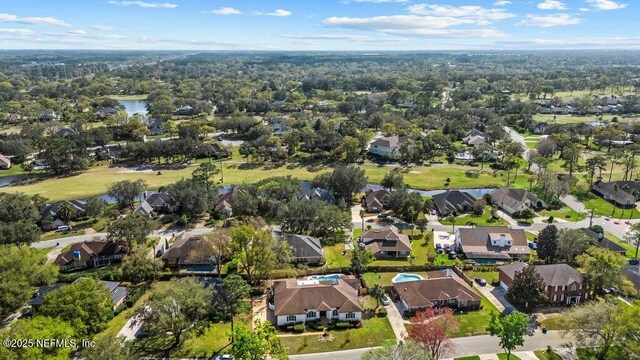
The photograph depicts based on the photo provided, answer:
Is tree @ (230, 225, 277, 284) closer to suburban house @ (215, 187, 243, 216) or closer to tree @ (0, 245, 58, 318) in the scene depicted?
tree @ (0, 245, 58, 318)

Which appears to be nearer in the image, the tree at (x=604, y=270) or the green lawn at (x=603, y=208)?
the tree at (x=604, y=270)

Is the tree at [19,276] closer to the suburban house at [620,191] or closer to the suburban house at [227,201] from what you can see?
the suburban house at [227,201]

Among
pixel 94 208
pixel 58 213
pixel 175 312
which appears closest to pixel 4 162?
pixel 58 213

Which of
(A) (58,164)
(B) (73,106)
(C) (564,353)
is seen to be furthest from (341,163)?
(B) (73,106)

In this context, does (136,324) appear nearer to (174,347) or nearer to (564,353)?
(174,347)

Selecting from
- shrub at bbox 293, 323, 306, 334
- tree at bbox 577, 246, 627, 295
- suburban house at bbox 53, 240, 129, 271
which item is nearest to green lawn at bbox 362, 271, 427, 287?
shrub at bbox 293, 323, 306, 334

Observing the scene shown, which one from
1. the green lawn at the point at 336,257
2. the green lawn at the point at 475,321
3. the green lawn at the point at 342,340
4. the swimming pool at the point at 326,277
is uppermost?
the swimming pool at the point at 326,277

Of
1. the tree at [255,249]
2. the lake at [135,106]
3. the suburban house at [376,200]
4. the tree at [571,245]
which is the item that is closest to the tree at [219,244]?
the tree at [255,249]
